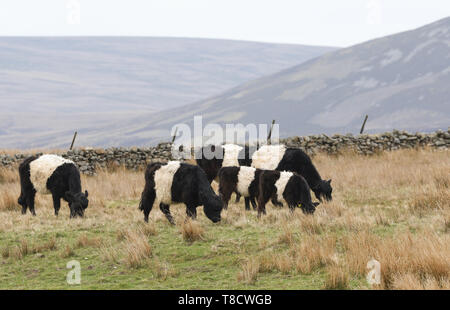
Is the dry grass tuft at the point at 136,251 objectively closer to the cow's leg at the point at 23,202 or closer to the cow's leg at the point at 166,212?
the cow's leg at the point at 166,212

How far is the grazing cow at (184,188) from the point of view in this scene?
12.5m

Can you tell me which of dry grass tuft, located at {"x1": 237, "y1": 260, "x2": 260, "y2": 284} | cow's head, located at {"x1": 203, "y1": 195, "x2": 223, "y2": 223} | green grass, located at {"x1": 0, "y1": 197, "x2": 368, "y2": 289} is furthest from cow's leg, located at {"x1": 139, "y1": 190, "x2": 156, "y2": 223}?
dry grass tuft, located at {"x1": 237, "y1": 260, "x2": 260, "y2": 284}

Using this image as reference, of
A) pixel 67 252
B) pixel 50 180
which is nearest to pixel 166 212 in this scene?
pixel 67 252

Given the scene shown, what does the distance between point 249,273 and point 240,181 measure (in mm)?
6445

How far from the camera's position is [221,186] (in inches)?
587

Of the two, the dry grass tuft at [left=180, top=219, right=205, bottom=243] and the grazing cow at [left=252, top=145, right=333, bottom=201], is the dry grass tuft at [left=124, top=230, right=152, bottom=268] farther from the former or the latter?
the grazing cow at [left=252, top=145, right=333, bottom=201]

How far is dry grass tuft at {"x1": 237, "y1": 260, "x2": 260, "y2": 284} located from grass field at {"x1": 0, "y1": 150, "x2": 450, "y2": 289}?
0.05 feet

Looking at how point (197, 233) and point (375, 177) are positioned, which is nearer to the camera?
Result: point (197, 233)

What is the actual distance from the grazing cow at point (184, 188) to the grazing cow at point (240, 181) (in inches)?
74.9

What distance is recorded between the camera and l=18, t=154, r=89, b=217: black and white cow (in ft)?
49.3

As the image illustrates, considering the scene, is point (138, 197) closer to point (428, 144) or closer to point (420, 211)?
point (420, 211)

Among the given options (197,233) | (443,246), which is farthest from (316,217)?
(443,246)

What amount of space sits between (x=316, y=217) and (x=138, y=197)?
307 inches
